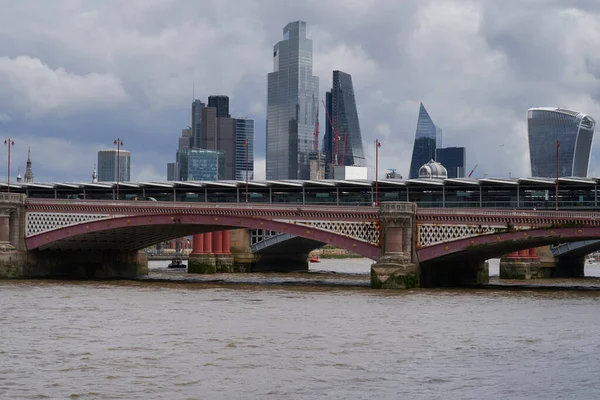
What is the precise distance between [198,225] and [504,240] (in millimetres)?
24877

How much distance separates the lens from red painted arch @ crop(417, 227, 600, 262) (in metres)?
72.2

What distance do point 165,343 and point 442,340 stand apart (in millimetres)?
11321

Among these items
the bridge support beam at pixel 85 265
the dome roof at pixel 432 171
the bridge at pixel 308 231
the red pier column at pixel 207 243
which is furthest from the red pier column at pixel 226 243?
the dome roof at pixel 432 171

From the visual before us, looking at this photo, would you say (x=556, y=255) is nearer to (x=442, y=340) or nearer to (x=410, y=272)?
(x=410, y=272)

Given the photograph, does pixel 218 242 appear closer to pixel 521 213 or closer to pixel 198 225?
pixel 198 225

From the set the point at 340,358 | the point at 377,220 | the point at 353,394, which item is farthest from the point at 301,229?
the point at 353,394

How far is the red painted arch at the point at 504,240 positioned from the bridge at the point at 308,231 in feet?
0.22

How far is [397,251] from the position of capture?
74875mm

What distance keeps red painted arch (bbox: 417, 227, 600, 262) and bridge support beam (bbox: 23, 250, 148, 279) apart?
32.8 meters

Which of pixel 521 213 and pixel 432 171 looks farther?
pixel 432 171

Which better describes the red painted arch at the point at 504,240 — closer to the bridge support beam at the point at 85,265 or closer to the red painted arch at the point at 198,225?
the red painted arch at the point at 198,225

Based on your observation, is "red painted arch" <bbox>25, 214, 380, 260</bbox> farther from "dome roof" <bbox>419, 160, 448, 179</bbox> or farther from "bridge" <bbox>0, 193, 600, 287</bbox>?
"dome roof" <bbox>419, 160, 448, 179</bbox>

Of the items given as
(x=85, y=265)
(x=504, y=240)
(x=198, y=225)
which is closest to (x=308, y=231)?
(x=198, y=225)

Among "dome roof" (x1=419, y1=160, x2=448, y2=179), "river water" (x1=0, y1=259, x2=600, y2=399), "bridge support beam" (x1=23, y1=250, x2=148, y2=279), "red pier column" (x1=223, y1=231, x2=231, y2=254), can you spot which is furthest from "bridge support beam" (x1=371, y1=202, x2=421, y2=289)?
"dome roof" (x1=419, y1=160, x2=448, y2=179)
